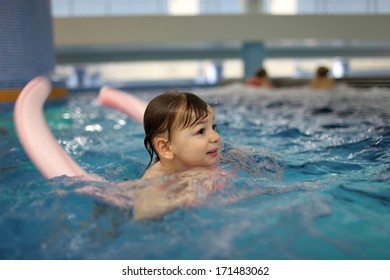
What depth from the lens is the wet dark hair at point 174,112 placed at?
2.25 metres

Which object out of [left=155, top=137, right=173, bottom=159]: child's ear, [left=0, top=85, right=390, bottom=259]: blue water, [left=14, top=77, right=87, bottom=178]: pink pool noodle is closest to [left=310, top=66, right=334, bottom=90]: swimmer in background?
[left=0, top=85, right=390, bottom=259]: blue water

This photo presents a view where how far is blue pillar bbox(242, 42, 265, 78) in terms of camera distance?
13945 millimetres

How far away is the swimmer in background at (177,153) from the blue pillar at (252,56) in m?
11.9

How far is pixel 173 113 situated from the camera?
2258 millimetres

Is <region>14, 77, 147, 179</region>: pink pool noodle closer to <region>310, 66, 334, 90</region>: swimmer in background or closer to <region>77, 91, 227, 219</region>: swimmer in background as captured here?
<region>77, 91, 227, 219</region>: swimmer in background

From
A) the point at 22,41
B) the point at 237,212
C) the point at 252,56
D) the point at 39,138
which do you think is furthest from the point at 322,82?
the point at 237,212

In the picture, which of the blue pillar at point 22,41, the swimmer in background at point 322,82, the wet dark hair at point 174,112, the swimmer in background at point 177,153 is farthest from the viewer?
the swimmer in background at point 322,82

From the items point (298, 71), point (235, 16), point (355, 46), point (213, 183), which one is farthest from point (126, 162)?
point (298, 71)

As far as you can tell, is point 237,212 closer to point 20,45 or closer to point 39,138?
point 39,138

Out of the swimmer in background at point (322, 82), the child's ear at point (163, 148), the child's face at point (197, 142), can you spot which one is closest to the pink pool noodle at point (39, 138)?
the child's ear at point (163, 148)

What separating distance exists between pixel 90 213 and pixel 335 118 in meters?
4.35

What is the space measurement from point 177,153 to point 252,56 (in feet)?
39.8

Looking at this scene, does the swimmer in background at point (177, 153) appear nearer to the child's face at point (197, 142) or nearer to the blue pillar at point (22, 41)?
the child's face at point (197, 142)

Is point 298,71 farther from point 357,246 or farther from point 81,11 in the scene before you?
point 357,246
